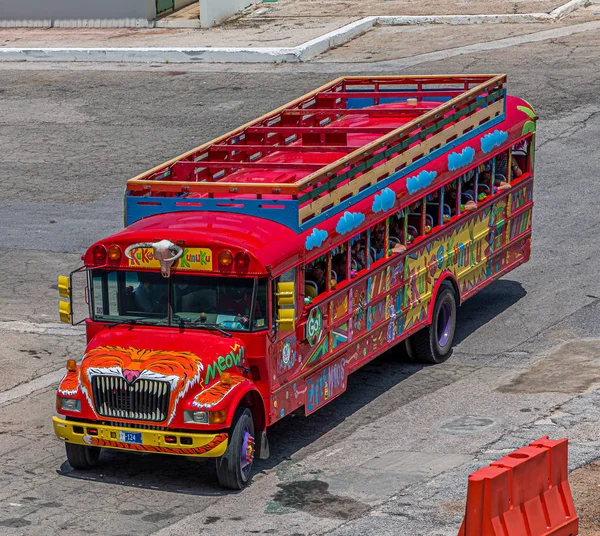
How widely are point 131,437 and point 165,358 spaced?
0.78 m

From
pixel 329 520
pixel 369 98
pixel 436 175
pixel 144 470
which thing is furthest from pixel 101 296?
pixel 369 98

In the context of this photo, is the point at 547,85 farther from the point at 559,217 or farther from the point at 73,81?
the point at 73,81

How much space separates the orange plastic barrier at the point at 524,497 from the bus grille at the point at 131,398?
10.4ft

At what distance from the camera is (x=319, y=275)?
13586 mm

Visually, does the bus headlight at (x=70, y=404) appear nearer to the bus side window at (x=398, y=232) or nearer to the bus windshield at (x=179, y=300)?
the bus windshield at (x=179, y=300)

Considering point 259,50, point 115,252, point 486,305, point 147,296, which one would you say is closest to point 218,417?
point 147,296

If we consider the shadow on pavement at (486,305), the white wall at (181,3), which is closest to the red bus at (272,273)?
the shadow on pavement at (486,305)

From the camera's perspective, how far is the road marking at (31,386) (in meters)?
15.3

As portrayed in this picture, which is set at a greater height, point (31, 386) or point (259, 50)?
point (259, 50)

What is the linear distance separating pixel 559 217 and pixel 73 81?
1338 cm

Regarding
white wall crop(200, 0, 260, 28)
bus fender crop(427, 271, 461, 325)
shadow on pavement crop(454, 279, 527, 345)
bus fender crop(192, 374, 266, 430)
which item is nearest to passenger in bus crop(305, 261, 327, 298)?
bus fender crop(192, 374, 266, 430)

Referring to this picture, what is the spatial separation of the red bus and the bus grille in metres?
0.01

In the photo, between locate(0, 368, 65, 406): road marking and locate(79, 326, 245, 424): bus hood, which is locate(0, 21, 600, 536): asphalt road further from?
locate(79, 326, 245, 424): bus hood

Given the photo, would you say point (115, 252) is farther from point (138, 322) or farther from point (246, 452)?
point (246, 452)
